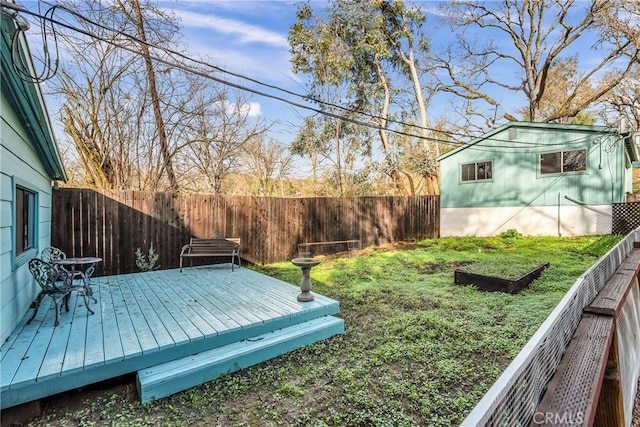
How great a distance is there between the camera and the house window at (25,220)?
3293 millimetres

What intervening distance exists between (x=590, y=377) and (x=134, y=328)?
3355mm

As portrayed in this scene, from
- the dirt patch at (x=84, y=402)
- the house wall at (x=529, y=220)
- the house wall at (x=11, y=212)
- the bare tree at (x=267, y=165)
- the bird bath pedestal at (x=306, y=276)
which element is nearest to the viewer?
the dirt patch at (x=84, y=402)

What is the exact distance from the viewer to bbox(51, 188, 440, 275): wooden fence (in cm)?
564

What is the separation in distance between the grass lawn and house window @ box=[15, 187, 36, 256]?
2133 mm

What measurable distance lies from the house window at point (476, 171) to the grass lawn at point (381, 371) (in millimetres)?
7459

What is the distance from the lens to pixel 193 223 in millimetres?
6781

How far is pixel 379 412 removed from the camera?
7.18ft

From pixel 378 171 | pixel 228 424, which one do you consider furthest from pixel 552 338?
pixel 378 171

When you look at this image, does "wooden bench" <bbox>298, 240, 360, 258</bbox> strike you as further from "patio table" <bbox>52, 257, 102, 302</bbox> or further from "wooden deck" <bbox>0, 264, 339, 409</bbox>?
"patio table" <bbox>52, 257, 102, 302</bbox>

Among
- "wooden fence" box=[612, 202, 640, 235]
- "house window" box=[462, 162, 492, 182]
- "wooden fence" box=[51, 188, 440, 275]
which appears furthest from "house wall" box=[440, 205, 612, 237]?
"wooden fence" box=[51, 188, 440, 275]

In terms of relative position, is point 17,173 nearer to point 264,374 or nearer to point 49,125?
point 49,125

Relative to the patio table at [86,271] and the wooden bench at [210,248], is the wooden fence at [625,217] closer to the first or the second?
the wooden bench at [210,248]

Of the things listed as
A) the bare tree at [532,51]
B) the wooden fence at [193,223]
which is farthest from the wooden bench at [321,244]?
the bare tree at [532,51]

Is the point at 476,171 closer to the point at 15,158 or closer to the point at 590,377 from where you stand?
the point at 590,377
